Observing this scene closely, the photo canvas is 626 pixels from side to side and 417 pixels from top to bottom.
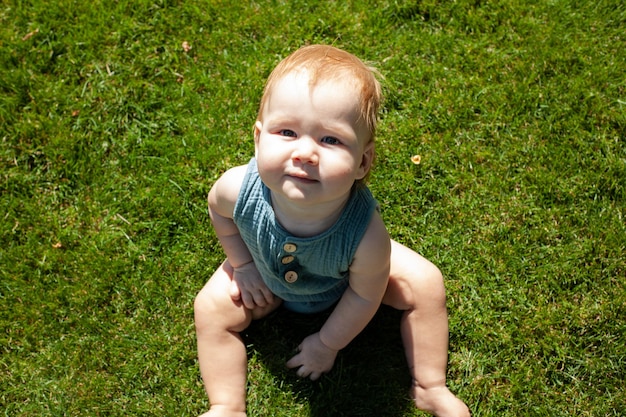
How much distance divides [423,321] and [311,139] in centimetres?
124

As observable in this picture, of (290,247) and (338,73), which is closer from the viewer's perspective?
(338,73)

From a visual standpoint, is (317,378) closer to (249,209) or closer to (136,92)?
(249,209)

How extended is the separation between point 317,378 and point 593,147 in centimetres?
195

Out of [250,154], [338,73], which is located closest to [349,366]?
[250,154]

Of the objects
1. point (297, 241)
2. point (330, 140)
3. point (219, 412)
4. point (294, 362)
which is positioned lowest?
point (219, 412)

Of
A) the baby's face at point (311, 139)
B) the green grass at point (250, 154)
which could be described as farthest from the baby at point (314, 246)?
the green grass at point (250, 154)

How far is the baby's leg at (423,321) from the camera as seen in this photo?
134 inches

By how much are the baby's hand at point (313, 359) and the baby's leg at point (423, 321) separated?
37 centimetres

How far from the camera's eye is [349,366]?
3.48 meters

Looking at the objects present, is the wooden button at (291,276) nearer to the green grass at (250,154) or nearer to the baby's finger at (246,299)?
the baby's finger at (246,299)

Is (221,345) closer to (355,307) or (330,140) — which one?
(355,307)

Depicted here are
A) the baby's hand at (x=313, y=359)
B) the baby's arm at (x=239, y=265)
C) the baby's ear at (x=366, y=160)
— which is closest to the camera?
the baby's ear at (x=366, y=160)

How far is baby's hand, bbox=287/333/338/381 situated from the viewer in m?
3.39

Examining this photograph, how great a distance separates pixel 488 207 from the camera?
12.7 feet
